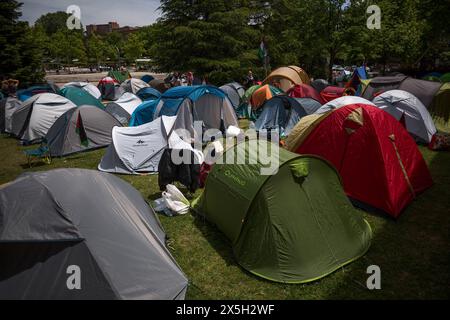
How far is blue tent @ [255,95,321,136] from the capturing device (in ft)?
38.8

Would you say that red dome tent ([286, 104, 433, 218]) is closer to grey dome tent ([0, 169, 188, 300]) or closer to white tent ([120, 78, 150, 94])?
grey dome tent ([0, 169, 188, 300])

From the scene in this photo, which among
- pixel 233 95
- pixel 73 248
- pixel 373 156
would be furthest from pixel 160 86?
pixel 73 248

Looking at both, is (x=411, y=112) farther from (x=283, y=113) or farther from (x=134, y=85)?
(x=134, y=85)

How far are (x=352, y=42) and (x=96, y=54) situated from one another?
163ft

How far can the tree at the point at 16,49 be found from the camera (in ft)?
71.7

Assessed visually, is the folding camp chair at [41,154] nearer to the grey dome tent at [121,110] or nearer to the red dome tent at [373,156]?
the grey dome tent at [121,110]

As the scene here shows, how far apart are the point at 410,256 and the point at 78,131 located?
401 inches

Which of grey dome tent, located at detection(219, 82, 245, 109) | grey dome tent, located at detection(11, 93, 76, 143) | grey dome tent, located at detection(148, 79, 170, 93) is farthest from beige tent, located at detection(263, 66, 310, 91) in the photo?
grey dome tent, located at detection(11, 93, 76, 143)

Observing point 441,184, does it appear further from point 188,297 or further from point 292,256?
point 188,297

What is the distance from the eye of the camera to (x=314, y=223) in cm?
454

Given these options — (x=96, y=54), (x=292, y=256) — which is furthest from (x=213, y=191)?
(x=96, y=54)

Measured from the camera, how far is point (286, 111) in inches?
474

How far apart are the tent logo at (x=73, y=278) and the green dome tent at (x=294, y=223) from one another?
2.30 m
